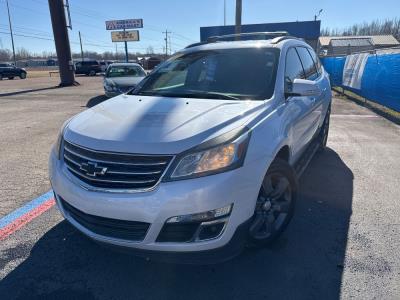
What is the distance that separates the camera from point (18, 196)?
408 cm

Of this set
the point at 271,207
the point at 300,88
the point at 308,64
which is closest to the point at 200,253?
the point at 271,207

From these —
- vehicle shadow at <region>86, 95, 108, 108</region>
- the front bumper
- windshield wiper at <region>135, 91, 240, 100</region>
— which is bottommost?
vehicle shadow at <region>86, 95, 108, 108</region>

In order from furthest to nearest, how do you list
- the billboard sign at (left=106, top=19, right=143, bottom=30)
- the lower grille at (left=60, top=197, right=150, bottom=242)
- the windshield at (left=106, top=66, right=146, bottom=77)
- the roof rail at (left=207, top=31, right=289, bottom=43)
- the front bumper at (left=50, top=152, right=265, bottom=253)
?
the billboard sign at (left=106, top=19, right=143, bottom=30) → the windshield at (left=106, top=66, right=146, bottom=77) → the roof rail at (left=207, top=31, right=289, bottom=43) → the lower grille at (left=60, top=197, right=150, bottom=242) → the front bumper at (left=50, top=152, right=265, bottom=253)

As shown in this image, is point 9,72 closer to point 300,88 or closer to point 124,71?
point 124,71

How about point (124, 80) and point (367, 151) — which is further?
point (124, 80)

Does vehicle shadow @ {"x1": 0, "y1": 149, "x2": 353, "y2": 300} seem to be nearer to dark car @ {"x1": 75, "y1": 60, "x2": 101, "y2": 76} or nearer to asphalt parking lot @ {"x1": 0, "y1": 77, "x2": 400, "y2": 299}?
asphalt parking lot @ {"x1": 0, "y1": 77, "x2": 400, "y2": 299}

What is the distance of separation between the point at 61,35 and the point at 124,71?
1087 cm

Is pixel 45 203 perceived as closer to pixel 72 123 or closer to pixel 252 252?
pixel 72 123

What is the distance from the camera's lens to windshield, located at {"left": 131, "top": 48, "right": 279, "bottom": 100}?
329 cm

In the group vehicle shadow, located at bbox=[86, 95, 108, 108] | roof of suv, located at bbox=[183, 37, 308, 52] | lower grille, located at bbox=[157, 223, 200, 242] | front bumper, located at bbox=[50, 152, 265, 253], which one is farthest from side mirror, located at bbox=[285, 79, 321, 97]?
vehicle shadow, located at bbox=[86, 95, 108, 108]

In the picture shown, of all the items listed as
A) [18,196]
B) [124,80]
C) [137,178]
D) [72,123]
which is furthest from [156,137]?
[124,80]

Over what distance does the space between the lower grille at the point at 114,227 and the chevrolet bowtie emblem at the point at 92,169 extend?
0.32 meters

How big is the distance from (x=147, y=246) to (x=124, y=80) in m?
10.7

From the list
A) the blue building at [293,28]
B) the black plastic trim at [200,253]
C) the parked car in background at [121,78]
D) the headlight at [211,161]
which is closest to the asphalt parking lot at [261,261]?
the black plastic trim at [200,253]
